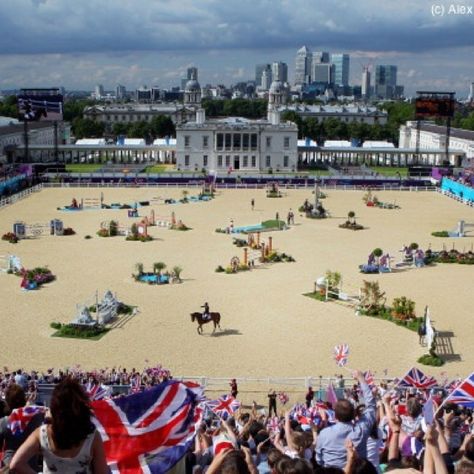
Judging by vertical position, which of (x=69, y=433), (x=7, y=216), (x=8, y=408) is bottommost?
(x=7, y=216)

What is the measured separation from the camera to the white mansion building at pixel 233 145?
97.1 m

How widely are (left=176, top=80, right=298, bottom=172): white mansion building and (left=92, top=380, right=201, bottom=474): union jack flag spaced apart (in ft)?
290

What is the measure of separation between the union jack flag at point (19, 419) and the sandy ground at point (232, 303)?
12.8 m

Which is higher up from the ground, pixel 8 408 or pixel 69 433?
pixel 69 433

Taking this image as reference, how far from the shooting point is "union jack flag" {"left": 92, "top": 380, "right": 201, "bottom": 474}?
26.1ft

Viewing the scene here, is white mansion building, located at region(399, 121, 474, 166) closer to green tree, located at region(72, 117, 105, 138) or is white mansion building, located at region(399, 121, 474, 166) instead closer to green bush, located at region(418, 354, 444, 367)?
green tree, located at region(72, 117, 105, 138)

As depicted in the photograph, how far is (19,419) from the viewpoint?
8789 millimetres

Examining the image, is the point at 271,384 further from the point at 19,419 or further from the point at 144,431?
the point at 144,431

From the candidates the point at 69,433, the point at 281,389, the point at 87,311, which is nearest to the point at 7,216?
the point at 87,311

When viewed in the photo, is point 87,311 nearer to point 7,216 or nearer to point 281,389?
point 281,389

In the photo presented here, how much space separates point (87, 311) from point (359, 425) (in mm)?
19853

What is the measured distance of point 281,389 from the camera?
2022 cm

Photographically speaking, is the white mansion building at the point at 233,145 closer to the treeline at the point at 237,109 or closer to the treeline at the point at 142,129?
the treeline at the point at 142,129

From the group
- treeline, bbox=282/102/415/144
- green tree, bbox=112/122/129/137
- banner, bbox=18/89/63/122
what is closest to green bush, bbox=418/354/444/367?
banner, bbox=18/89/63/122
